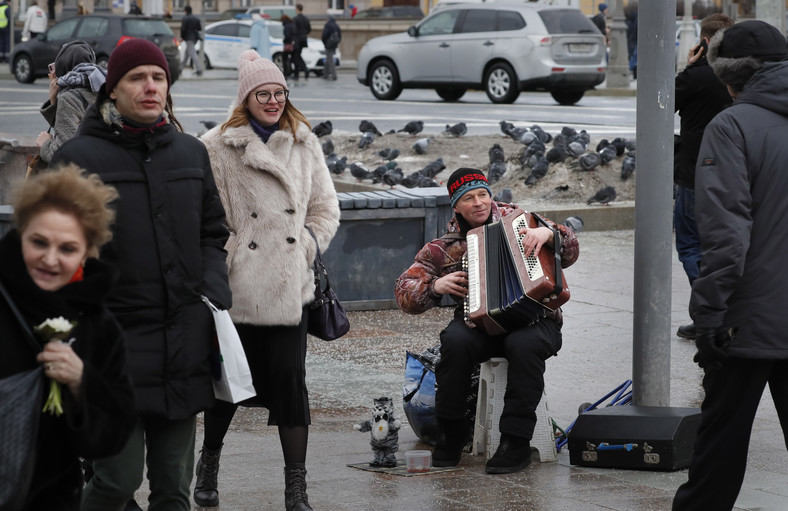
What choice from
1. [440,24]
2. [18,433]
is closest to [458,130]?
[440,24]

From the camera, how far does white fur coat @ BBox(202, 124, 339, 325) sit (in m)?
5.00

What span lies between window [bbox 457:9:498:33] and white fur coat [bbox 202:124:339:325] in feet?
65.0

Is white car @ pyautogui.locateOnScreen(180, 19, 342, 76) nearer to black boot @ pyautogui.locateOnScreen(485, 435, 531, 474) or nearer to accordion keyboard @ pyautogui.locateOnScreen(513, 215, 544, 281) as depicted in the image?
accordion keyboard @ pyautogui.locateOnScreen(513, 215, 544, 281)

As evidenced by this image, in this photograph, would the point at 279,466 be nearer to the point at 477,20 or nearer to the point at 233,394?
the point at 233,394

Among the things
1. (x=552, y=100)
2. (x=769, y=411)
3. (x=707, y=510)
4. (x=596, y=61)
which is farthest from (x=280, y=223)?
(x=552, y=100)

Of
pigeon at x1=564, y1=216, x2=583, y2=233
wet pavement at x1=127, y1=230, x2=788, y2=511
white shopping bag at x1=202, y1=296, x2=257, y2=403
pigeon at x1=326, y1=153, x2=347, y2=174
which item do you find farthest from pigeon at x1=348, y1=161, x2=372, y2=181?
white shopping bag at x1=202, y1=296, x2=257, y2=403

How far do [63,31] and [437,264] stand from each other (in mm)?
25864

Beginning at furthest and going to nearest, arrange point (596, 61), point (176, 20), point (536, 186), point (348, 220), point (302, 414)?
point (176, 20) < point (596, 61) < point (536, 186) < point (348, 220) < point (302, 414)

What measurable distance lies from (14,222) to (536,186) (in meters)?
10.9

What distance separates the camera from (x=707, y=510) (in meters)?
4.37

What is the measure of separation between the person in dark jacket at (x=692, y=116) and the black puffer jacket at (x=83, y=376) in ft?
18.3

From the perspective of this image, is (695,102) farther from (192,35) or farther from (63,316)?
(192,35)

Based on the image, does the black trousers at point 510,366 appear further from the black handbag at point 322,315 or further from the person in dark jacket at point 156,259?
the person in dark jacket at point 156,259

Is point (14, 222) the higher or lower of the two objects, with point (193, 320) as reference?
higher
